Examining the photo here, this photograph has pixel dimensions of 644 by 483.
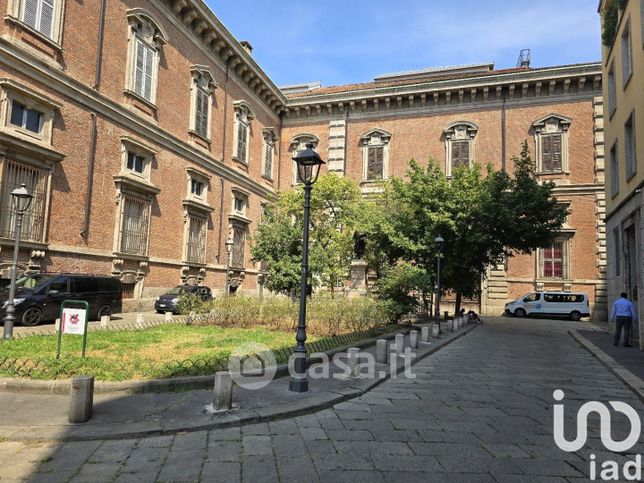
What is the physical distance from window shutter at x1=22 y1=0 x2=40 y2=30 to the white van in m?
26.0

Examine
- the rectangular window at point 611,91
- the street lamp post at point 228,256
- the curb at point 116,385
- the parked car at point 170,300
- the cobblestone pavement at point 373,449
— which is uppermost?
the rectangular window at point 611,91

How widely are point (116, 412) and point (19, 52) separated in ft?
44.3

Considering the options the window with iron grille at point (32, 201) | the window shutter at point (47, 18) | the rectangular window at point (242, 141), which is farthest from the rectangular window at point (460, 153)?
the window with iron grille at point (32, 201)

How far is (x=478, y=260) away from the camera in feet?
66.2

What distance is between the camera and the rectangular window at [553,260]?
26734 millimetres

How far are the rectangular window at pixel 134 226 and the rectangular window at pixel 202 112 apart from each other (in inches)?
236

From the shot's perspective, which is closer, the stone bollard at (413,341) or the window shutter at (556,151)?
the stone bollard at (413,341)

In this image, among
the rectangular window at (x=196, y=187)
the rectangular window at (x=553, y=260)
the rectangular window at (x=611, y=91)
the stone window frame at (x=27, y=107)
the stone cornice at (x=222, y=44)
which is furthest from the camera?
the rectangular window at (x=553, y=260)

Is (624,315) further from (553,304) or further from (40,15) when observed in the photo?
(40,15)

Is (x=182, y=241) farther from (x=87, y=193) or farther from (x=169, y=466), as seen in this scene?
(x=169, y=466)

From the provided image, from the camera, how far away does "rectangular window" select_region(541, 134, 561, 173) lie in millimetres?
27297

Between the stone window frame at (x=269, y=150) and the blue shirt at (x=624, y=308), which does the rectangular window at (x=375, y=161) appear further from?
the blue shirt at (x=624, y=308)

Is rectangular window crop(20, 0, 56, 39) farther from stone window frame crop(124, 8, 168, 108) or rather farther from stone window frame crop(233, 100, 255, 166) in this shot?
stone window frame crop(233, 100, 255, 166)

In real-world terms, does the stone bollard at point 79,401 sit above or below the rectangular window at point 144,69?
below
